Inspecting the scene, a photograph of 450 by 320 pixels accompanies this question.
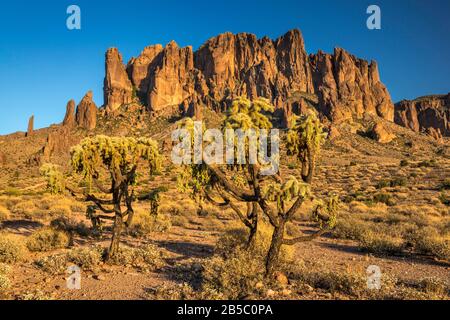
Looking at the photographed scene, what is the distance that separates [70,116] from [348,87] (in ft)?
345

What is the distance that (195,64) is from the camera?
155m

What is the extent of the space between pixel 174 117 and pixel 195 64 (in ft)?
146

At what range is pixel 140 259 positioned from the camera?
407 inches

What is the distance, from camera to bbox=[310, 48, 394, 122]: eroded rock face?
12219 cm

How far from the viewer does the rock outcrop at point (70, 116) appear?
11446 cm

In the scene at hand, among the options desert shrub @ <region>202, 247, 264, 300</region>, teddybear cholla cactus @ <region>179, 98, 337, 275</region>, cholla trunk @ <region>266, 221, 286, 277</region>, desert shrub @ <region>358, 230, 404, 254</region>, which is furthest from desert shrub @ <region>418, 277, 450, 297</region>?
desert shrub @ <region>358, 230, 404, 254</region>

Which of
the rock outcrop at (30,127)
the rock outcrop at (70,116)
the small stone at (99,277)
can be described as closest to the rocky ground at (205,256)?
the small stone at (99,277)

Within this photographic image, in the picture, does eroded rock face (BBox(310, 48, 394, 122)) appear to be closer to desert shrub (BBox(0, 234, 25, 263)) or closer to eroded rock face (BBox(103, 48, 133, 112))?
eroded rock face (BBox(103, 48, 133, 112))

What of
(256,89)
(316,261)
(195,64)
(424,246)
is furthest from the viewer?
(195,64)

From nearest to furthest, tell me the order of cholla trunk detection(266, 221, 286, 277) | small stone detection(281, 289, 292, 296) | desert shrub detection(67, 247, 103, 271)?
small stone detection(281, 289, 292, 296), cholla trunk detection(266, 221, 286, 277), desert shrub detection(67, 247, 103, 271)

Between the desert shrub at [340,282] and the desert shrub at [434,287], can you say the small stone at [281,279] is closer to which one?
the desert shrub at [340,282]

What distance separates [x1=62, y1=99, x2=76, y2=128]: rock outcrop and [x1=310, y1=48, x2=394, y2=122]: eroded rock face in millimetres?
85585

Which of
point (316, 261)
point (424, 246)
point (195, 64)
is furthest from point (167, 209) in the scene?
point (195, 64)
